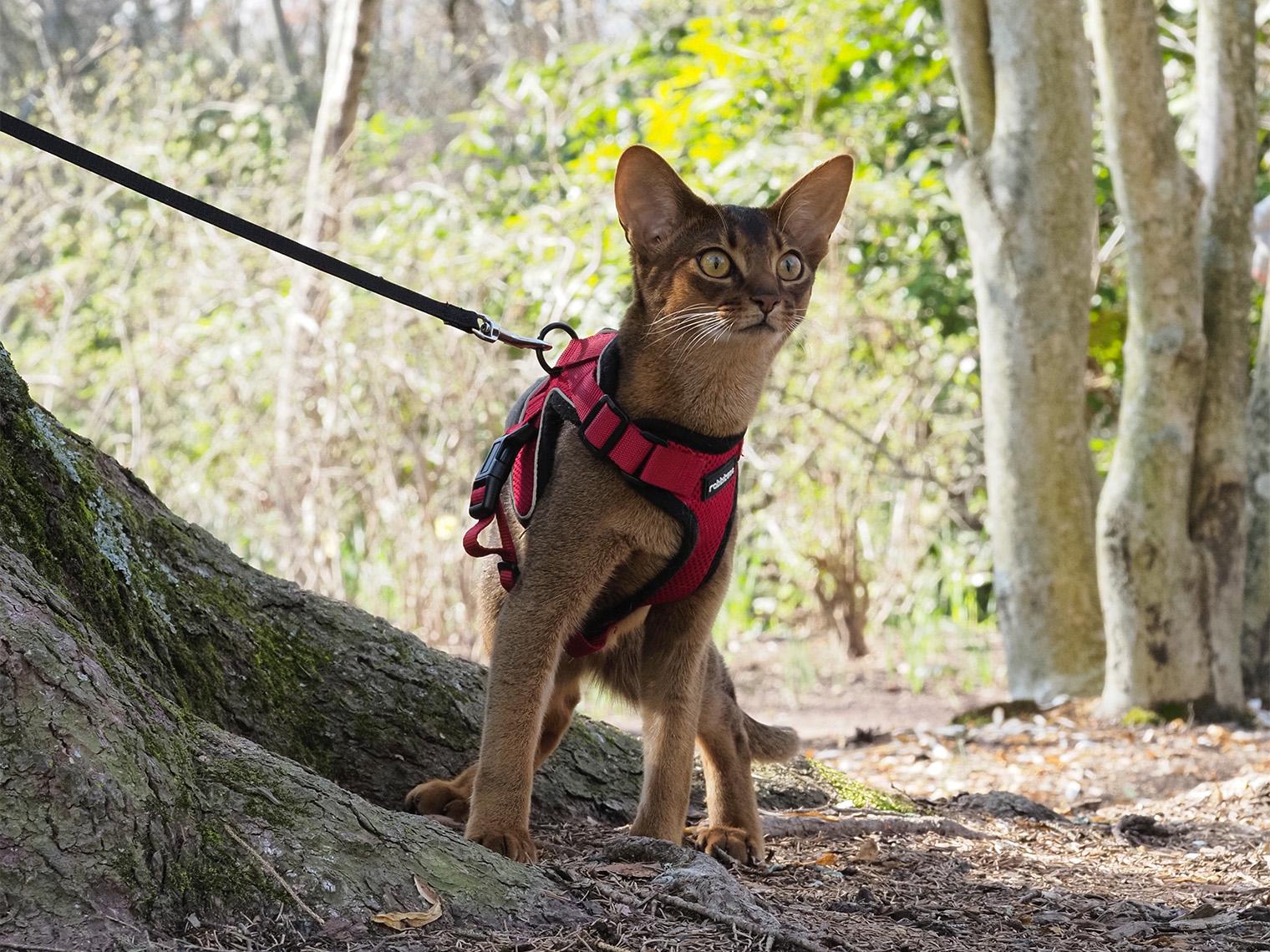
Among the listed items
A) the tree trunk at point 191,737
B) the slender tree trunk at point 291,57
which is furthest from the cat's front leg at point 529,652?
the slender tree trunk at point 291,57

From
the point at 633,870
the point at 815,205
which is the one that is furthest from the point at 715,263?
the point at 633,870

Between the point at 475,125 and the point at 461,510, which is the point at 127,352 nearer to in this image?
the point at 461,510

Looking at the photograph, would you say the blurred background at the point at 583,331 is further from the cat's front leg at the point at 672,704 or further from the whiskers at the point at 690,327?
the whiskers at the point at 690,327

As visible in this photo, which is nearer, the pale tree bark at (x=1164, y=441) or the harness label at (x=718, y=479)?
the harness label at (x=718, y=479)

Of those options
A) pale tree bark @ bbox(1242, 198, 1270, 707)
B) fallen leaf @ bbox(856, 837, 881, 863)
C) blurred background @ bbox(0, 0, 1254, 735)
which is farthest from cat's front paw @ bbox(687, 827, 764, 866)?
blurred background @ bbox(0, 0, 1254, 735)

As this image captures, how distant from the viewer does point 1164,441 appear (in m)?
5.89

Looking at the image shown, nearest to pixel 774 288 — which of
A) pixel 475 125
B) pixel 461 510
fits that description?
pixel 461 510

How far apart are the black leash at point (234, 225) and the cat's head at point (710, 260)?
1.43 ft

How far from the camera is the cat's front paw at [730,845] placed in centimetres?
308

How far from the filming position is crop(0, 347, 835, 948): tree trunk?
1884 millimetres

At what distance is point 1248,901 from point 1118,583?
3061 millimetres

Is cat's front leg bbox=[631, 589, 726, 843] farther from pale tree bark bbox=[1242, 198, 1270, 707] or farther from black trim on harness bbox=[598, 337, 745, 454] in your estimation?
pale tree bark bbox=[1242, 198, 1270, 707]

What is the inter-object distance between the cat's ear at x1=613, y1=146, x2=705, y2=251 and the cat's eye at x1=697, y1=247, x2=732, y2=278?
5.2 inches

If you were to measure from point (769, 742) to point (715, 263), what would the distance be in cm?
134
